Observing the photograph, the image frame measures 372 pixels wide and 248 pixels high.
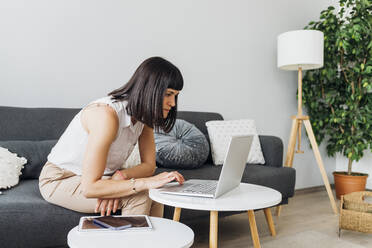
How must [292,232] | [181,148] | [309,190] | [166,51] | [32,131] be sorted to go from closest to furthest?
[32,131], [181,148], [292,232], [166,51], [309,190]

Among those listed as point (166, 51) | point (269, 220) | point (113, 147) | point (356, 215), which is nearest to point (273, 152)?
point (269, 220)

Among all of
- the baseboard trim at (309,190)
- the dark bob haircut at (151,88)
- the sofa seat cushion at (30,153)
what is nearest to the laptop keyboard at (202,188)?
the dark bob haircut at (151,88)

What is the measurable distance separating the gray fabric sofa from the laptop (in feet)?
1.30

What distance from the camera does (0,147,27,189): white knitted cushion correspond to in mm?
1629

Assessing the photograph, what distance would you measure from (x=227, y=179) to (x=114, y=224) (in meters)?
0.46

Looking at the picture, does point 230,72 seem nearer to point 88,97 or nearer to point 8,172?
point 88,97

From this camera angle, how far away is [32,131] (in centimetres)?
202

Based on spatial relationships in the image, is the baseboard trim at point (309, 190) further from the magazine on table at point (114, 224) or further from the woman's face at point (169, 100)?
the magazine on table at point (114, 224)

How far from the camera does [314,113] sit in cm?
360

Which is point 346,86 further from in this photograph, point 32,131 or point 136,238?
point 136,238

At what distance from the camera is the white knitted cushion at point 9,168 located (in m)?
1.63

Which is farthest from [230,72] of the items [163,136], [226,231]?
[226,231]

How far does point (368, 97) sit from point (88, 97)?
255cm

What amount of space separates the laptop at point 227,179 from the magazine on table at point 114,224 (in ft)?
0.75
